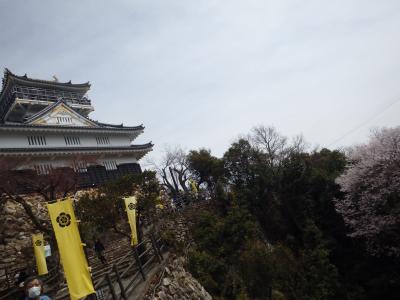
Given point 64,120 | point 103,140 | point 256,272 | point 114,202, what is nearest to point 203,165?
point 103,140

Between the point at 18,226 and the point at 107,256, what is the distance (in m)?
5.25

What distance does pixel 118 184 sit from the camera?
15742mm

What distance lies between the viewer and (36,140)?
25203mm

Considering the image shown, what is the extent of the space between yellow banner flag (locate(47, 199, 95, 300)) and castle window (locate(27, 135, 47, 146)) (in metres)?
17.8

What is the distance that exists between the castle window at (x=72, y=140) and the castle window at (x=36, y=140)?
1771mm

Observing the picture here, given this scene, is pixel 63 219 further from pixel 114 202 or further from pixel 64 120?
pixel 64 120

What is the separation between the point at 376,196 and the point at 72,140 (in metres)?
22.0

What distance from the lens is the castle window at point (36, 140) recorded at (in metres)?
24.8

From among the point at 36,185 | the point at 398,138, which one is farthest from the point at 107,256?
the point at 398,138

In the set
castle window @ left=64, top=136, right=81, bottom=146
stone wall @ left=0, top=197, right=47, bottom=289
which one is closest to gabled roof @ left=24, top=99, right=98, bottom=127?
castle window @ left=64, top=136, right=81, bottom=146

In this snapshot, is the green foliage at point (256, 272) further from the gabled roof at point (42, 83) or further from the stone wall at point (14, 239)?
the gabled roof at point (42, 83)

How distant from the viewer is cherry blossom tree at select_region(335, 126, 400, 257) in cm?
1672

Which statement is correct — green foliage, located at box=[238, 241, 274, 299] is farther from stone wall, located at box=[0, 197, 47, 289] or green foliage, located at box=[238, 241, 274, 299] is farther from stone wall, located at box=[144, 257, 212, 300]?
stone wall, located at box=[0, 197, 47, 289]

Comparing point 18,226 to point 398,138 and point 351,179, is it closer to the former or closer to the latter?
point 351,179
